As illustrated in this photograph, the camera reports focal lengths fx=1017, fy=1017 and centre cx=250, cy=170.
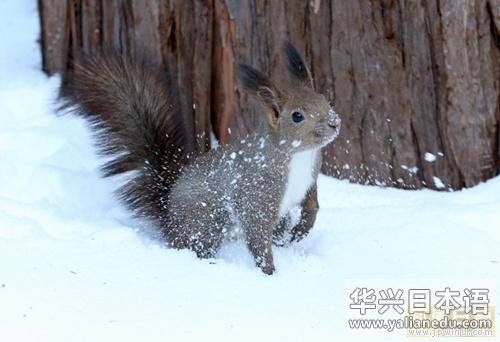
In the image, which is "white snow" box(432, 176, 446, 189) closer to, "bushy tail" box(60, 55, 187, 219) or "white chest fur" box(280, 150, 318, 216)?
"white chest fur" box(280, 150, 318, 216)

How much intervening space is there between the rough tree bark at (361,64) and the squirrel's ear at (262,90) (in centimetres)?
72

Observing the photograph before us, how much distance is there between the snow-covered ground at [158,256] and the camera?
3.25 metres

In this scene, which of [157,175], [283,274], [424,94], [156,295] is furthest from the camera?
[424,94]

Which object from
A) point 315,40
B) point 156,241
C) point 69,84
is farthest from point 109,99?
point 315,40

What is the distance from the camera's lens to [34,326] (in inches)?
124

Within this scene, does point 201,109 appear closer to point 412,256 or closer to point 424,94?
point 424,94

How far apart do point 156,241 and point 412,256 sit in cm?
102

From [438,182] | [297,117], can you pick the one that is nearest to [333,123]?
[297,117]

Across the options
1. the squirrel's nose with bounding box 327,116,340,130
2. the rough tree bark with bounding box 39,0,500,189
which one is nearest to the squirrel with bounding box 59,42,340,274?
the squirrel's nose with bounding box 327,116,340,130

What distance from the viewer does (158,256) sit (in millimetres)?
3893

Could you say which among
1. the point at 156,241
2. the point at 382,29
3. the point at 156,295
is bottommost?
the point at 156,241

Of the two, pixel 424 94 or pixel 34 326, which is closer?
pixel 34 326

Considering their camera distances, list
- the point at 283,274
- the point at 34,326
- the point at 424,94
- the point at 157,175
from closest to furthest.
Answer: the point at 34,326 → the point at 283,274 → the point at 157,175 → the point at 424,94

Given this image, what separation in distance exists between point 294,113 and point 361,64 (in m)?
0.79
